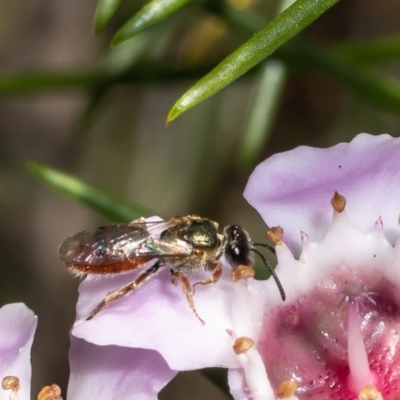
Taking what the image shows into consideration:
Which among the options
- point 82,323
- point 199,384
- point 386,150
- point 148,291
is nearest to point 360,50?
point 386,150

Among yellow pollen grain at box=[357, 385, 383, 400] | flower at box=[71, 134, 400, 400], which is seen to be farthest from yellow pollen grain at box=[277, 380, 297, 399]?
yellow pollen grain at box=[357, 385, 383, 400]

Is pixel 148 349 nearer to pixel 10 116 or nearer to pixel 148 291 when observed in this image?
pixel 148 291

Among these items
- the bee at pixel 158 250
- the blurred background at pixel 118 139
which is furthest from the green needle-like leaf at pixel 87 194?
the blurred background at pixel 118 139

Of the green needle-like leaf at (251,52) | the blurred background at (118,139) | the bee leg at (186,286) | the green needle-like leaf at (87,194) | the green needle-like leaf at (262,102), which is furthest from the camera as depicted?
the blurred background at (118,139)

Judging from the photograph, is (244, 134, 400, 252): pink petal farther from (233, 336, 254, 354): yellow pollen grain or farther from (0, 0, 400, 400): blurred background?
(0, 0, 400, 400): blurred background

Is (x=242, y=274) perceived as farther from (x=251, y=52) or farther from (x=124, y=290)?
(x=251, y=52)

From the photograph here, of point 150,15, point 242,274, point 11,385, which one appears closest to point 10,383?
point 11,385

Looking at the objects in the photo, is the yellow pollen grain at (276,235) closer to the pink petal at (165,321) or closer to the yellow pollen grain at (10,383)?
the pink petal at (165,321)
